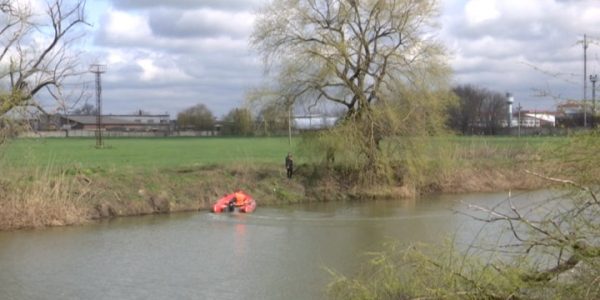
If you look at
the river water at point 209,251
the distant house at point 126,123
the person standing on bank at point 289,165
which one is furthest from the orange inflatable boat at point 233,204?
the distant house at point 126,123

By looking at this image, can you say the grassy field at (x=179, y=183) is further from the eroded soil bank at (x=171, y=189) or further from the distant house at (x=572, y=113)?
the distant house at (x=572, y=113)

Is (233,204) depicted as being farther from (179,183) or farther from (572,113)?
(572,113)

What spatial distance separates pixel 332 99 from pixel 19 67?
1290 cm

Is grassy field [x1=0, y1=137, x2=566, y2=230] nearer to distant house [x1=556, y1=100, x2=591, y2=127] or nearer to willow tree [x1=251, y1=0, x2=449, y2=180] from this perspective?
willow tree [x1=251, y1=0, x2=449, y2=180]

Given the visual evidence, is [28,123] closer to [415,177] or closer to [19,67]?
[19,67]

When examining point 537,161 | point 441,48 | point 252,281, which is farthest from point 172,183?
point 537,161

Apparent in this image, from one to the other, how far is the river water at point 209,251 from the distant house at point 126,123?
95012mm

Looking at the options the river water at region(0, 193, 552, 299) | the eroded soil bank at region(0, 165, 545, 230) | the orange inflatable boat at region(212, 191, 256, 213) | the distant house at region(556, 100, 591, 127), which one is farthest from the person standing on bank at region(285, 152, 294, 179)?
the distant house at region(556, 100, 591, 127)

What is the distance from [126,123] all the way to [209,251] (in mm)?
120034

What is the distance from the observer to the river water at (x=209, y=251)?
38.9 ft

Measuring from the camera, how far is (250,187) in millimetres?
27359

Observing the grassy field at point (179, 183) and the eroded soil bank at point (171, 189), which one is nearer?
the eroded soil bank at point (171, 189)

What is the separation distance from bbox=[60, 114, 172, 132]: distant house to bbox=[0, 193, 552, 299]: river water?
9501cm

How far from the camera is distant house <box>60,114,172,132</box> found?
118 meters
